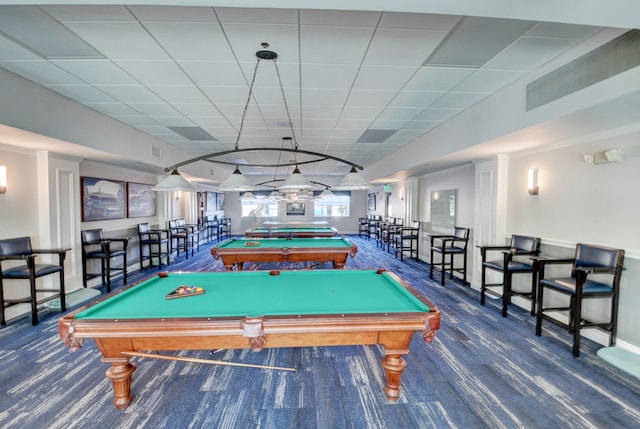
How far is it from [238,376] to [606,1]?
11.9 feet

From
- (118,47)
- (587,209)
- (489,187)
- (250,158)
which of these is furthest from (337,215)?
(118,47)

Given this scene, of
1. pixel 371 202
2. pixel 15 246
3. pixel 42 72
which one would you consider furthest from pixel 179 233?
pixel 371 202

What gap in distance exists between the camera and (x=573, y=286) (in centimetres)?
310

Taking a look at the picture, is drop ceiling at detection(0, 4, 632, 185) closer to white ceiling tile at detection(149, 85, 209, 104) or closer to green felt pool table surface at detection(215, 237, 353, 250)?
white ceiling tile at detection(149, 85, 209, 104)

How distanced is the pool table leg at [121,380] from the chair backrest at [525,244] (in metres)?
4.78

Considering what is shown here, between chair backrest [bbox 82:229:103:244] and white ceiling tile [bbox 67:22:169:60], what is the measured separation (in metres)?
3.70

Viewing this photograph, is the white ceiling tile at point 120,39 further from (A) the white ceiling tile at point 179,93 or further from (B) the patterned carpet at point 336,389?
(B) the patterned carpet at point 336,389

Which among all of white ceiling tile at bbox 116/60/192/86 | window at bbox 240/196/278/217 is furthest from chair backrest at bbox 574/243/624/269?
window at bbox 240/196/278/217

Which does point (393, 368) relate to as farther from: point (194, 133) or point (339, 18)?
point (194, 133)

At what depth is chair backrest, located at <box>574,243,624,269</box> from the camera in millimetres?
3000

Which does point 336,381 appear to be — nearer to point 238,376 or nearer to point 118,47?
point 238,376

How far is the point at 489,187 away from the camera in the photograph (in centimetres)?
501

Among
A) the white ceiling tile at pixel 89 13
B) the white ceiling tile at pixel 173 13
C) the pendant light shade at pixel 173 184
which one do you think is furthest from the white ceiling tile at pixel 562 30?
the pendant light shade at pixel 173 184

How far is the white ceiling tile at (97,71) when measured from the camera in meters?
2.87
